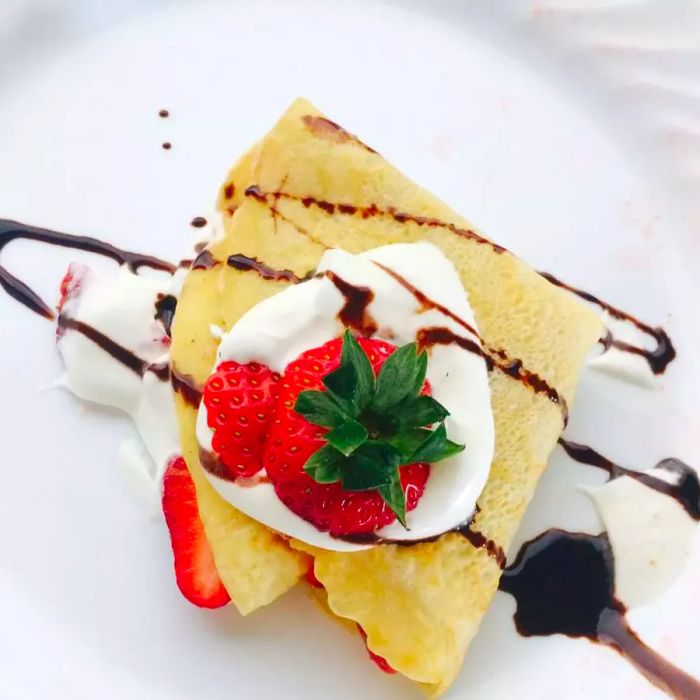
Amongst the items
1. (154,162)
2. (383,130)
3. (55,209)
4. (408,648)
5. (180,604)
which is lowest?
(180,604)

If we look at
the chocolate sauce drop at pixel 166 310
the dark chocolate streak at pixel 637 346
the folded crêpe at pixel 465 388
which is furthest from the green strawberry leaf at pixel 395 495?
the dark chocolate streak at pixel 637 346

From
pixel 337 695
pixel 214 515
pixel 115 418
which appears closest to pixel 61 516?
pixel 115 418

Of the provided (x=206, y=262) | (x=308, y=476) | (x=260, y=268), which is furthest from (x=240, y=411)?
(x=206, y=262)

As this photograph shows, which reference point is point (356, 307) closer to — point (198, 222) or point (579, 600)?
point (198, 222)

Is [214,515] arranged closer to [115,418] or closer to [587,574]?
[115,418]

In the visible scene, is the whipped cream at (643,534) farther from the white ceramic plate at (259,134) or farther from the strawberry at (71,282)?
the strawberry at (71,282)

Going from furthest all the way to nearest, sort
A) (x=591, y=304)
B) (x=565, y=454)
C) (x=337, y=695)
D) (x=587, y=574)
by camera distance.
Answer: (x=591, y=304) → (x=565, y=454) → (x=587, y=574) → (x=337, y=695)

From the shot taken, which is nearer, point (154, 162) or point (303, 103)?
point (303, 103)
